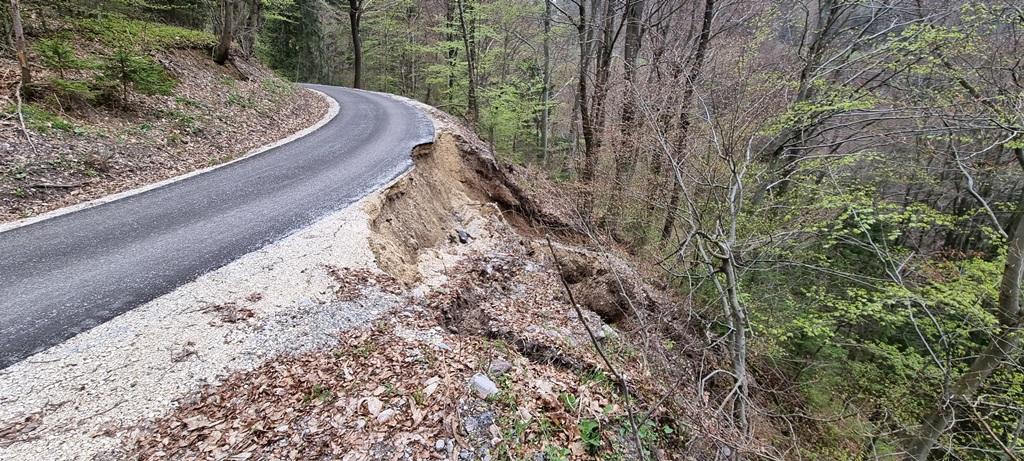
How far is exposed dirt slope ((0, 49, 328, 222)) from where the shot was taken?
6344 millimetres

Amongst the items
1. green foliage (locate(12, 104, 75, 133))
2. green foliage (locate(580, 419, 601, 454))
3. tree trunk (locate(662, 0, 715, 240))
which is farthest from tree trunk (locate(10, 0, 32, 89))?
tree trunk (locate(662, 0, 715, 240))

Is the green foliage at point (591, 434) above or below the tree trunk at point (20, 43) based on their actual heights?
below

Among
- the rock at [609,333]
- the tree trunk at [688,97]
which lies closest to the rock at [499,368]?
the rock at [609,333]

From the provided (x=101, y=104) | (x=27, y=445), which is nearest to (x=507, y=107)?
(x=101, y=104)

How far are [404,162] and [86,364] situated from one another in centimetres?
633

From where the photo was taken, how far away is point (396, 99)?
1858 centimetres

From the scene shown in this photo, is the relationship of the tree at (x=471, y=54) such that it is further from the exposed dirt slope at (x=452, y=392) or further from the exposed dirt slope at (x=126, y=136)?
the exposed dirt slope at (x=452, y=392)

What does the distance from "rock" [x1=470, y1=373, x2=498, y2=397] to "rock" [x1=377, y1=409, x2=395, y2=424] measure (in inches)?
32.4

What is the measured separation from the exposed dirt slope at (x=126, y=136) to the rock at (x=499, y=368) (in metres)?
6.80

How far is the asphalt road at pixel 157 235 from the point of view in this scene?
3.98 metres

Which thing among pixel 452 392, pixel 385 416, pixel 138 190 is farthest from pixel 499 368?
pixel 138 190

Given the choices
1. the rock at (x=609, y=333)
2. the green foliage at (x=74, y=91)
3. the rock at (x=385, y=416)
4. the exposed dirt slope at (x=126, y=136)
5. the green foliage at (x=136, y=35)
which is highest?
the green foliage at (x=136, y=35)

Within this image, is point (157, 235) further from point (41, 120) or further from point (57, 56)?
point (57, 56)

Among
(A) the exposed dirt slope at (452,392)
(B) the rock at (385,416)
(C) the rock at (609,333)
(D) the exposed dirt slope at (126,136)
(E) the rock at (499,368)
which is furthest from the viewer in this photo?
(C) the rock at (609,333)
